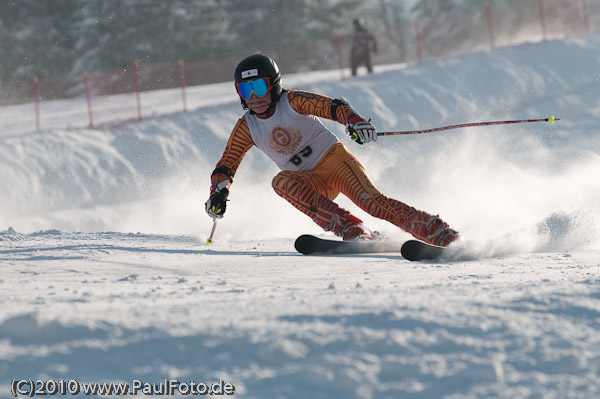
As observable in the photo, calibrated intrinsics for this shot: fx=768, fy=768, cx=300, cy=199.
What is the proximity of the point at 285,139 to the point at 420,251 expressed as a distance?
55.5 inches

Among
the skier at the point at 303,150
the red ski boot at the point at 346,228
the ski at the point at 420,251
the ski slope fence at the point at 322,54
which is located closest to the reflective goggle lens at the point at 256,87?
the skier at the point at 303,150

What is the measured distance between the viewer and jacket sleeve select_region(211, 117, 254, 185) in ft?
17.3

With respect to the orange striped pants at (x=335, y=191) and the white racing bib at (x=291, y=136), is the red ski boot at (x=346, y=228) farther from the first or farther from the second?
the white racing bib at (x=291, y=136)

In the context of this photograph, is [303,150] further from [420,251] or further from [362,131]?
[420,251]

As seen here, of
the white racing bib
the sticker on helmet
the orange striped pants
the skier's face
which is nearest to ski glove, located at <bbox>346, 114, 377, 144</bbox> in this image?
Answer: the orange striped pants

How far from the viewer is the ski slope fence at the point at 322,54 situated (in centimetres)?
1407

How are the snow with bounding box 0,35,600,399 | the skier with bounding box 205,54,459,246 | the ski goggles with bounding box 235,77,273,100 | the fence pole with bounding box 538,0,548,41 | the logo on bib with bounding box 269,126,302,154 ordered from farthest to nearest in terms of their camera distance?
A: the fence pole with bounding box 538,0,548,41
the logo on bib with bounding box 269,126,302,154
the ski goggles with bounding box 235,77,273,100
the skier with bounding box 205,54,459,246
the snow with bounding box 0,35,600,399

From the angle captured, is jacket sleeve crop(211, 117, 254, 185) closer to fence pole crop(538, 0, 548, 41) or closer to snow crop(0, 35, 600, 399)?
snow crop(0, 35, 600, 399)

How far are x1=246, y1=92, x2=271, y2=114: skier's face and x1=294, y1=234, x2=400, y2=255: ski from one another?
919 millimetres

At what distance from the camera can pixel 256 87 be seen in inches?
197

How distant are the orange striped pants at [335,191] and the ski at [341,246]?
7.4 inches

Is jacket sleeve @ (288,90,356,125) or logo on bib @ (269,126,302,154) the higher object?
jacket sleeve @ (288,90,356,125)

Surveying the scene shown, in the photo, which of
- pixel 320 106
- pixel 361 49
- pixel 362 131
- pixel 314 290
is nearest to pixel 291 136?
pixel 320 106

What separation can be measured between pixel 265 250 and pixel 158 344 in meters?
2.94
